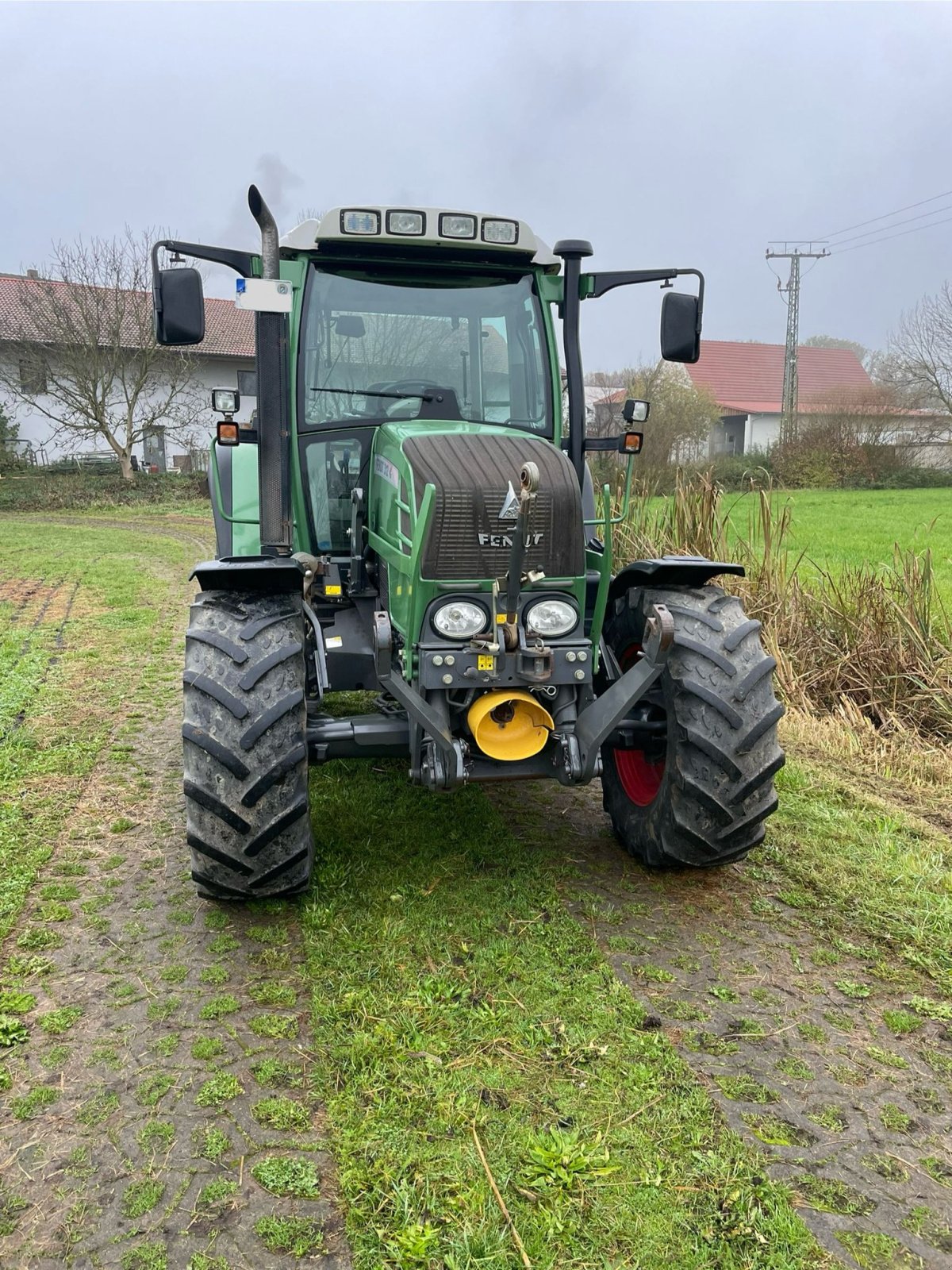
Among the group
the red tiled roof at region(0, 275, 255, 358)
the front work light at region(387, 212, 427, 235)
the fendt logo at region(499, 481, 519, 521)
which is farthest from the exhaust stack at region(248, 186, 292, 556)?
the red tiled roof at region(0, 275, 255, 358)

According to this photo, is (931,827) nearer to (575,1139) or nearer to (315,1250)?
(575,1139)

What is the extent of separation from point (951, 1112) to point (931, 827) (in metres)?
2.19

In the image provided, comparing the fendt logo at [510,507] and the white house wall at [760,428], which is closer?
the fendt logo at [510,507]

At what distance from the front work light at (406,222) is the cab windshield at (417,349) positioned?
0.32 metres

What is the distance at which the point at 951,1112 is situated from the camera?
267 centimetres

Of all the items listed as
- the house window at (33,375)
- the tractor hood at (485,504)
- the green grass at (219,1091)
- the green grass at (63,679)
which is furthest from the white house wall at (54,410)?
the green grass at (219,1091)

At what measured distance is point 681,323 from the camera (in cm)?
428

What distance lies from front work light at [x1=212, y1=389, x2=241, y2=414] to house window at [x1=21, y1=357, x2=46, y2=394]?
24.7 m

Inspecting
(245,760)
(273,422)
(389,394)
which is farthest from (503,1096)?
(389,394)

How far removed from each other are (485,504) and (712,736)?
1176 mm

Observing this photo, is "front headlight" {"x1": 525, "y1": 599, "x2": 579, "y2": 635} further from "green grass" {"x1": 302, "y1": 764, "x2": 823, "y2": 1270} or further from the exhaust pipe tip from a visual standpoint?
the exhaust pipe tip

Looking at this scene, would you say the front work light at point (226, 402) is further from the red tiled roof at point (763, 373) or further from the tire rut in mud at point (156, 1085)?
the red tiled roof at point (763, 373)

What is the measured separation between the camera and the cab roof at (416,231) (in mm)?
4062

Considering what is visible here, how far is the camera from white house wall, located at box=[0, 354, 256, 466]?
1174 inches
